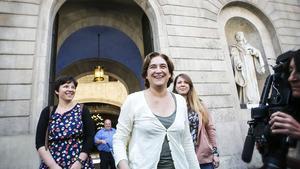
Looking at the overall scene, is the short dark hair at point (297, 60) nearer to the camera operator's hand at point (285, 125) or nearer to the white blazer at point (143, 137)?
the camera operator's hand at point (285, 125)

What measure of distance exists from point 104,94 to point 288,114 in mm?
18346

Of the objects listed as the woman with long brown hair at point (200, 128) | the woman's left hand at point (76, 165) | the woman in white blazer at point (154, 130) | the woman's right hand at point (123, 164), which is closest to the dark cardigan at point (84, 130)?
the woman's left hand at point (76, 165)

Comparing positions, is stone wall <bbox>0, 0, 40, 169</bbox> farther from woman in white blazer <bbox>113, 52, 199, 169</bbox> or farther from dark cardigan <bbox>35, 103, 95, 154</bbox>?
woman in white blazer <bbox>113, 52, 199, 169</bbox>

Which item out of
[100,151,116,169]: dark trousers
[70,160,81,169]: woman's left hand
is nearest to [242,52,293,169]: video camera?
[70,160,81,169]: woman's left hand

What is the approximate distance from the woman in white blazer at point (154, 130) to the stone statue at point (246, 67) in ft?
18.3

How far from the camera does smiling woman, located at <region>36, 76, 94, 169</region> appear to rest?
2.54 m

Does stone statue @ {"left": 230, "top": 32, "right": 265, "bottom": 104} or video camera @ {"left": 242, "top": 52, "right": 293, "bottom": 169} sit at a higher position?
stone statue @ {"left": 230, "top": 32, "right": 265, "bottom": 104}

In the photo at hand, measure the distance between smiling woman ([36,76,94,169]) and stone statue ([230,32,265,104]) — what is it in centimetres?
549

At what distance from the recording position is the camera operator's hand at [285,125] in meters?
1.20

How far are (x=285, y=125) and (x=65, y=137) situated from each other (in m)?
2.17

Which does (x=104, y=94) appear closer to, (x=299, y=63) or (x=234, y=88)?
(x=234, y=88)

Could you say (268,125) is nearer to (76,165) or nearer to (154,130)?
(154,130)

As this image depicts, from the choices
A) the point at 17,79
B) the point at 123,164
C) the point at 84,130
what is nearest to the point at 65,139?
the point at 84,130

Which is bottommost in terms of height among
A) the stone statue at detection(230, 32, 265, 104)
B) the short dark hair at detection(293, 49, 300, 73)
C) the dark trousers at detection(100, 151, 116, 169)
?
the dark trousers at detection(100, 151, 116, 169)
